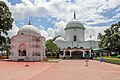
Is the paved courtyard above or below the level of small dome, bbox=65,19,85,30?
below

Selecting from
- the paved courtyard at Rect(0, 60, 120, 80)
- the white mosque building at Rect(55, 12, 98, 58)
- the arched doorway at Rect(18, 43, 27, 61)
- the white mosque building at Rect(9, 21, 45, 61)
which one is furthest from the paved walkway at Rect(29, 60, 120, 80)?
the white mosque building at Rect(55, 12, 98, 58)

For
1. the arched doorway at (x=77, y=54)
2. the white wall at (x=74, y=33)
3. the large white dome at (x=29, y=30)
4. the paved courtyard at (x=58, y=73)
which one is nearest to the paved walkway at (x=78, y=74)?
the paved courtyard at (x=58, y=73)

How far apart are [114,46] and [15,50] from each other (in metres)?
25.6

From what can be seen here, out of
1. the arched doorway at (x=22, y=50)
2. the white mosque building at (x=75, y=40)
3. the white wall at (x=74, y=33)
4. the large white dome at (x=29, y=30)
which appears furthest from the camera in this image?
the white wall at (x=74, y=33)

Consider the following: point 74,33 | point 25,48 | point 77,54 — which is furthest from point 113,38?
point 25,48

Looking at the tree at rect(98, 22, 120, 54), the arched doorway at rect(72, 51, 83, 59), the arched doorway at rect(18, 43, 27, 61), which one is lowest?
the arched doorway at rect(72, 51, 83, 59)

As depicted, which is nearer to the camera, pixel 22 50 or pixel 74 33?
pixel 22 50

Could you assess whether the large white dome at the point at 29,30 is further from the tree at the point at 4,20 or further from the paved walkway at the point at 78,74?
the paved walkway at the point at 78,74

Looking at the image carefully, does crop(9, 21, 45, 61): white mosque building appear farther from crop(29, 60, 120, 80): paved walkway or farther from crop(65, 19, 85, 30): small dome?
crop(65, 19, 85, 30): small dome

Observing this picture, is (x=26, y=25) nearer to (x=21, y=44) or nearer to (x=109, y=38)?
(x=21, y=44)

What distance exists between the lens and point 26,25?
185 ft

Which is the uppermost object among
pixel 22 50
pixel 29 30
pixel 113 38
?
pixel 29 30

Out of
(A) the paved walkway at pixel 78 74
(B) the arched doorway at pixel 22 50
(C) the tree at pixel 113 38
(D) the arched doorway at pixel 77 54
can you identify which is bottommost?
(A) the paved walkway at pixel 78 74

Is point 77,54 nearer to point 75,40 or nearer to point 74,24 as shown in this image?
point 75,40
